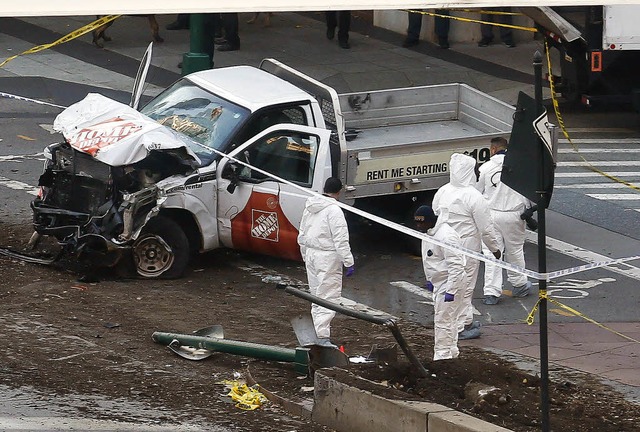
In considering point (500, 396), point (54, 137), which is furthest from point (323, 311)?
point (54, 137)

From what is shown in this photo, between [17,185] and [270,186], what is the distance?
179 inches

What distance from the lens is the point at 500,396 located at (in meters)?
9.45

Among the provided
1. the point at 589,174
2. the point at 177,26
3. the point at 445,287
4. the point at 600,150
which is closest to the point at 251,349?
the point at 445,287

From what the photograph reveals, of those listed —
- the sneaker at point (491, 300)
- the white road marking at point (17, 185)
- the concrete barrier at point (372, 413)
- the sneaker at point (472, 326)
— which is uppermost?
the concrete barrier at point (372, 413)

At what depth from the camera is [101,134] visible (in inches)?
513

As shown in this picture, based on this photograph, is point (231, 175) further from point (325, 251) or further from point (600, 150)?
point (600, 150)

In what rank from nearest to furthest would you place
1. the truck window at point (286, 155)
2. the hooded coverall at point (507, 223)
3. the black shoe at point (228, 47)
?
the hooded coverall at point (507, 223) < the truck window at point (286, 155) < the black shoe at point (228, 47)

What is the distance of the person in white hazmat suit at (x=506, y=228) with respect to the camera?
519 inches

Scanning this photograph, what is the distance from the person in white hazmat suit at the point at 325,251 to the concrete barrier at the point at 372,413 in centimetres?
171

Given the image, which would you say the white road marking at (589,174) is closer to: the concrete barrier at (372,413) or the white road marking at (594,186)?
the white road marking at (594,186)

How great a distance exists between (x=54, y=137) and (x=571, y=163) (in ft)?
26.4

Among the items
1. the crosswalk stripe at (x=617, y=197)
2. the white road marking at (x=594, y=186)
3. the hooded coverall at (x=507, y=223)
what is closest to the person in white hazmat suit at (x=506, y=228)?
the hooded coverall at (x=507, y=223)

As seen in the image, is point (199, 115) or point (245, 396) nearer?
point (245, 396)

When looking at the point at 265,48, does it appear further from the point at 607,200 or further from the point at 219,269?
the point at 219,269
